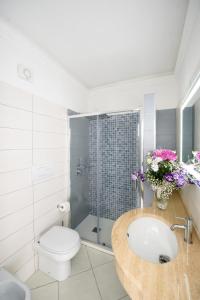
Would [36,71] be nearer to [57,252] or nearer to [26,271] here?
[57,252]

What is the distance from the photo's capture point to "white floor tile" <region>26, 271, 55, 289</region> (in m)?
1.42

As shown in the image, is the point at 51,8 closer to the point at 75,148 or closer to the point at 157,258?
the point at 75,148

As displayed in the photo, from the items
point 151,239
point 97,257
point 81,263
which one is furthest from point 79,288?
point 151,239

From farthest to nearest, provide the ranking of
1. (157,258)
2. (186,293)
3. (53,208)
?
(53,208)
(157,258)
(186,293)

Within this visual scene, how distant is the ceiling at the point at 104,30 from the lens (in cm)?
109

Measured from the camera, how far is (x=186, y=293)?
0.60 metres

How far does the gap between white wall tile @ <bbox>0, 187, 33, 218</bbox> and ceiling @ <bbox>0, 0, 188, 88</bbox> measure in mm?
1559

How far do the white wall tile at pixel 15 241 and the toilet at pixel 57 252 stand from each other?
0.14 metres

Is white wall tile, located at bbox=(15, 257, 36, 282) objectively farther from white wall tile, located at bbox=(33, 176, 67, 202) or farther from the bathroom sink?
the bathroom sink

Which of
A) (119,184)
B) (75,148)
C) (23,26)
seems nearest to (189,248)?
(119,184)

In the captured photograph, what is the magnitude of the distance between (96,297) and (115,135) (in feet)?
6.14

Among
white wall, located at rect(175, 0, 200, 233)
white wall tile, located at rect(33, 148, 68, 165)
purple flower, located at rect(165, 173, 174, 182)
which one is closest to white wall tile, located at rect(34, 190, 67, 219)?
white wall tile, located at rect(33, 148, 68, 165)

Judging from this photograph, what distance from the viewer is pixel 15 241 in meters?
1.38

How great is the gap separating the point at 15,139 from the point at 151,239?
154 centimetres
